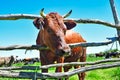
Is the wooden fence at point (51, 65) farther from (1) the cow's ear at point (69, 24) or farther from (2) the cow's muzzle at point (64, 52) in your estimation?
(1) the cow's ear at point (69, 24)

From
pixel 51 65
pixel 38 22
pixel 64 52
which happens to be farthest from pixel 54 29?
pixel 51 65

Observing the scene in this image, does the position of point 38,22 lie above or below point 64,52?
above

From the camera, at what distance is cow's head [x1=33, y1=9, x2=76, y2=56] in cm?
743

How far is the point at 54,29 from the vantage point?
7969 millimetres

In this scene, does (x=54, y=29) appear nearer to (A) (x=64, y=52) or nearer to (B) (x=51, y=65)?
(A) (x=64, y=52)

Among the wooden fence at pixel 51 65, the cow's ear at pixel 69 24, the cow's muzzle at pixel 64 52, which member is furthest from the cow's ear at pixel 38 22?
the cow's muzzle at pixel 64 52

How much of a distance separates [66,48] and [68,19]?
1.04 m

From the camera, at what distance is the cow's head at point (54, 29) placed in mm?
7430

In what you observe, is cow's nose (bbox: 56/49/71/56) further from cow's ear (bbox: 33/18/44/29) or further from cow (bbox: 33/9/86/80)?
cow's ear (bbox: 33/18/44/29)

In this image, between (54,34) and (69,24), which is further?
(69,24)

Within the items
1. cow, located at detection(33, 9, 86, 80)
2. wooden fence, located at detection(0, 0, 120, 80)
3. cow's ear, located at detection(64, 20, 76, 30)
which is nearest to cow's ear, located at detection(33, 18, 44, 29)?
cow, located at detection(33, 9, 86, 80)

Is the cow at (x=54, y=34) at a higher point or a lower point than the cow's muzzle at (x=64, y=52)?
higher

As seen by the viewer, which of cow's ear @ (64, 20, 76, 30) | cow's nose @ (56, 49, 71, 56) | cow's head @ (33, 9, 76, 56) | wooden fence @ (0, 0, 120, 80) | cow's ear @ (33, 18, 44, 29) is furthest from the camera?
cow's ear @ (64, 20, 76, 30)

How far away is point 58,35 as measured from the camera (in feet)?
25.4
